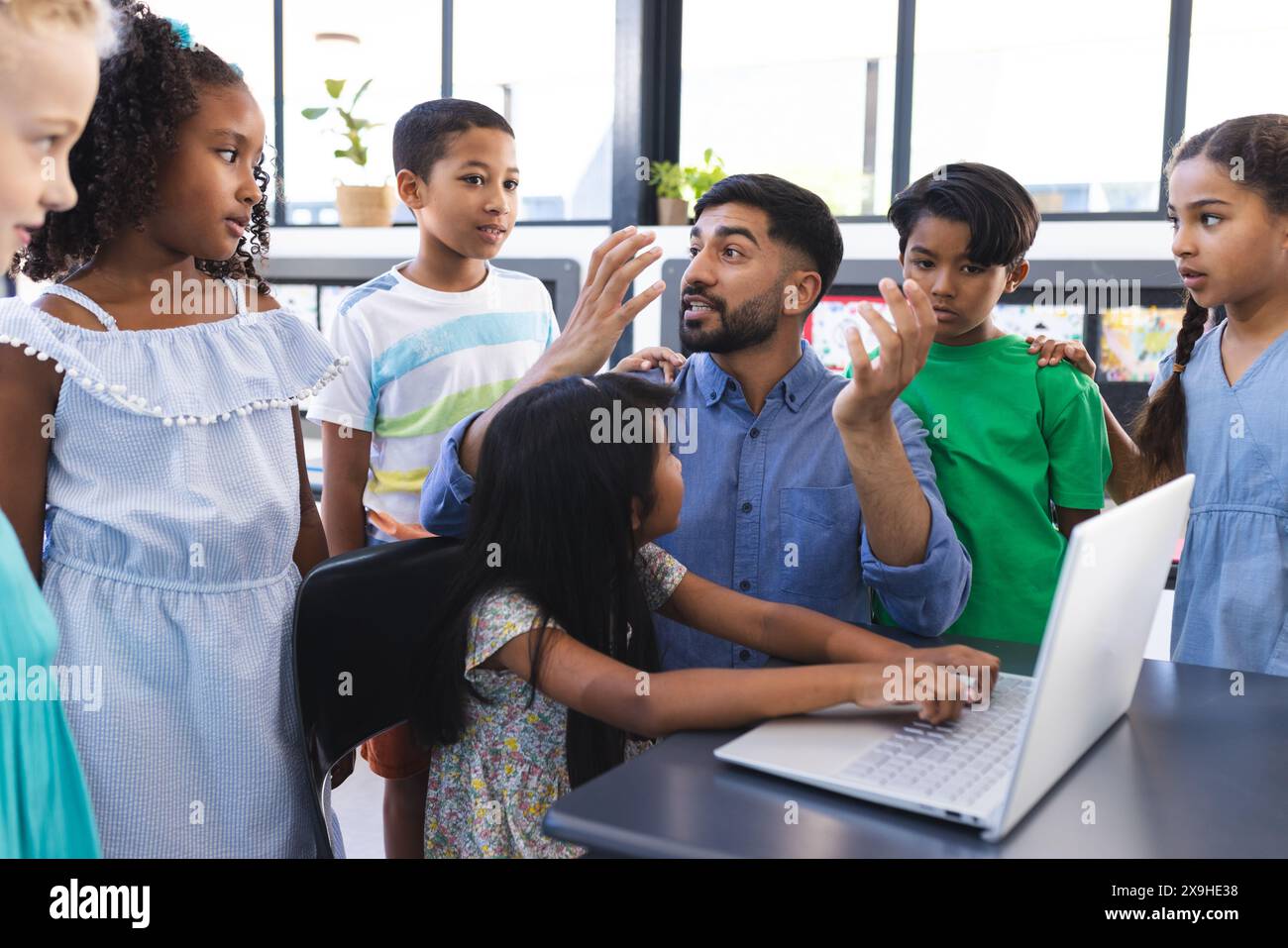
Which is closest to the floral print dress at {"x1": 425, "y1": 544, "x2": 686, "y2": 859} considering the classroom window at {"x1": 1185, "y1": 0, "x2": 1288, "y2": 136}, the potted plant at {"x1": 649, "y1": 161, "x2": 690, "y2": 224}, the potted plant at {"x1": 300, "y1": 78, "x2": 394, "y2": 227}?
the potted plant at {"x1": 649, "y1": 161, "x2": 690, "y2": 224}

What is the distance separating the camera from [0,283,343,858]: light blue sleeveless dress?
1.17 m

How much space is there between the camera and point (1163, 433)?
1697 millimetres

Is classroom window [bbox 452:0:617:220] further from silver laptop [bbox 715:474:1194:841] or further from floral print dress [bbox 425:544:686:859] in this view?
silver laptop [bbox 715:474:1194:841]

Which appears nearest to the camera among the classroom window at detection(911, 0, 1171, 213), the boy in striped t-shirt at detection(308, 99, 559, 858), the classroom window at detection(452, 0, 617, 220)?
the boy in striped t-shirt at detection(308, 99, 559, 858)

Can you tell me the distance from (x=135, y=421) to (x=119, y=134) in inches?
12.5

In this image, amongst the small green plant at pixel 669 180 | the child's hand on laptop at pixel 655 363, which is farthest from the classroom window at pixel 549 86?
the child's hand on laptop at pixel 655 363

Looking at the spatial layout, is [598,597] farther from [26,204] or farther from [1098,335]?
[1098,335]

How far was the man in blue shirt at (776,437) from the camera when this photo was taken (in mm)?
1365

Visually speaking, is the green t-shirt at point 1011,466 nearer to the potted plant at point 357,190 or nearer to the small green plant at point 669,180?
the small green plant at point 669,180

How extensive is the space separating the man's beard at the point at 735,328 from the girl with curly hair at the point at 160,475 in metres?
0.67

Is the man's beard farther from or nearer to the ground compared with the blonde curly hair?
nearer to the ground

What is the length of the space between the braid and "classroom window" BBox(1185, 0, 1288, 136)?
181cm

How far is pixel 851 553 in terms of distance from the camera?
5.19ft
